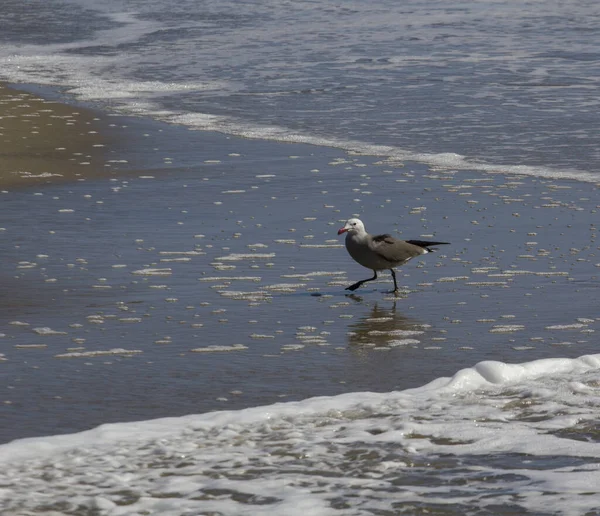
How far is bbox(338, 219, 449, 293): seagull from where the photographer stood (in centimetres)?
889

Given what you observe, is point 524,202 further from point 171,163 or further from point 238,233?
point 171,163

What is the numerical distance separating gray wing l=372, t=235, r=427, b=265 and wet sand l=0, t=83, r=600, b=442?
0.94ft

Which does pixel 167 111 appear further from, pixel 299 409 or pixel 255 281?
pixel 299 409

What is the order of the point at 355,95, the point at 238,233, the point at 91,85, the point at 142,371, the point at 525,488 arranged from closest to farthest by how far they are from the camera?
the point at 525,488
the point at 142,371
the point at 238,233
the point at 355,95
the point at 91,85

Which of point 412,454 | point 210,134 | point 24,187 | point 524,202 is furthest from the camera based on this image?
point 210,134

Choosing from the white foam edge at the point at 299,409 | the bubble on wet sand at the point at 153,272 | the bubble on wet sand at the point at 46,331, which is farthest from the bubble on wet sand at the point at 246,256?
the white foam edge at the point at 299,409

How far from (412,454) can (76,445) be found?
1639mm

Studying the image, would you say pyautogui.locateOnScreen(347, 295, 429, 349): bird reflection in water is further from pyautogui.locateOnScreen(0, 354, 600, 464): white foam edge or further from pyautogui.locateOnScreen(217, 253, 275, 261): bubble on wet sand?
pyautogui.locateOnScreen(217, 253, 275, 261): bubble on wet sand

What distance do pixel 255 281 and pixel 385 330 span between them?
1415 millimetres

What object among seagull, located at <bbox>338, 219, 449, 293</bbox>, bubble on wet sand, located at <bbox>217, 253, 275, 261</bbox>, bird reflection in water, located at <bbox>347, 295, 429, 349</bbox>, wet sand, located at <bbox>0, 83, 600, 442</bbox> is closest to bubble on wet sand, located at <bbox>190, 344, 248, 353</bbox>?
wet sand, located at <bbox>0, 83, 600, 442</bbox>

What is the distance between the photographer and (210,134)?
16.0m

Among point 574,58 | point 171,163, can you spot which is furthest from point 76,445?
point 574,58

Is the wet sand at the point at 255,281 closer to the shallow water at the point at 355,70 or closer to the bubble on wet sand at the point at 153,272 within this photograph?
the bubble on wet sand at the point at 153,272

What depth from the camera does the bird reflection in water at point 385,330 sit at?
25.5 feet
